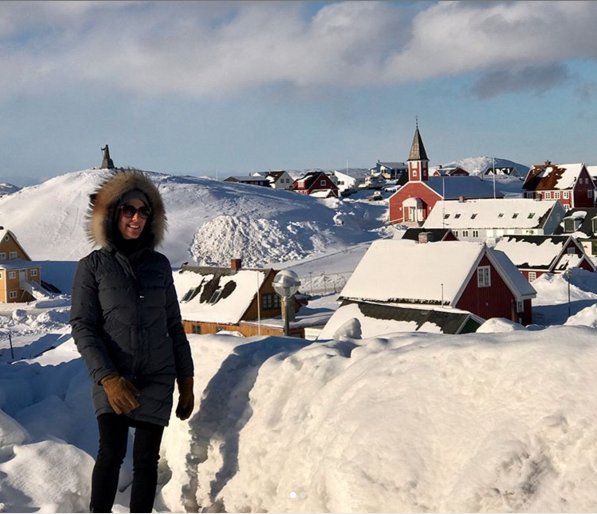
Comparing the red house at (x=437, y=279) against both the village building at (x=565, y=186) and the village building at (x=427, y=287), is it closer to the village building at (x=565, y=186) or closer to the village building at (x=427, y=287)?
the village building at (x=427, y=287)

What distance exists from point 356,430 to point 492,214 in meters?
60.9

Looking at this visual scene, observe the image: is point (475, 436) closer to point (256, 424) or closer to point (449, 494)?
point (449, 494)

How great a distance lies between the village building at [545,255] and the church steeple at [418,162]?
3329cm

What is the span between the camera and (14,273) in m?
50.5

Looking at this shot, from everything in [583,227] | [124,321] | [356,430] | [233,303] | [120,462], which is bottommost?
[233,303]

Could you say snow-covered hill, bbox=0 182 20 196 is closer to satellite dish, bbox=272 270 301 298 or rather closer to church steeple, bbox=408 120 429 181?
church steeple, bbox=408 120 429 181

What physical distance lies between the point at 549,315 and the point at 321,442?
2975cm

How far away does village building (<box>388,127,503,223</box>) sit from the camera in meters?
76.6

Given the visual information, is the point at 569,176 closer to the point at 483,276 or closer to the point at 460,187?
the point at 460,187

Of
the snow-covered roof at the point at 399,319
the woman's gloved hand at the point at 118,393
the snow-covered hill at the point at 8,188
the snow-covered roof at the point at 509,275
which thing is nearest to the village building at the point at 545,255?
the snow-covered roof at the point at 509,275

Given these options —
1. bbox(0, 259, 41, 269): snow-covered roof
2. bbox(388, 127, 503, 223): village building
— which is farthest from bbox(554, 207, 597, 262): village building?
bbox(0, 259, 41, 269): snow-covered roof

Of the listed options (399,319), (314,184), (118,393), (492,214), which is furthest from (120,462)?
(314,184)

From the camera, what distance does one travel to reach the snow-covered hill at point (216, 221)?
68688 mm

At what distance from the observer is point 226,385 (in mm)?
6402
